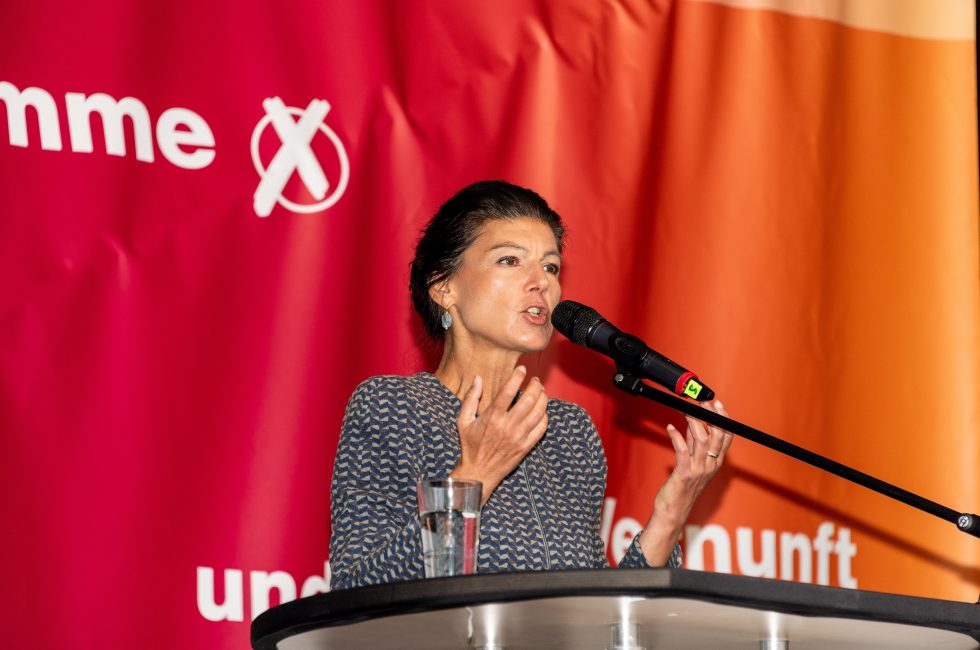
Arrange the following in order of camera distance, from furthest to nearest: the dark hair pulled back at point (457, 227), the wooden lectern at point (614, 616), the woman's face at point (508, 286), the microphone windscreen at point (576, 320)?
the dark hair pulled back at point (457, 227)
the woman's face at point (508, 286)
the microphone windscreen at point (576, 320)
the wooden lectern at point (614, 616)

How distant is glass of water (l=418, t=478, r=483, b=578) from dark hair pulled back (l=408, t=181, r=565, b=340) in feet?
3.19

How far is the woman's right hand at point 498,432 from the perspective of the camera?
1.65 meters

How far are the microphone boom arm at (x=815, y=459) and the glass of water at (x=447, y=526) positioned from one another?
18.3 inches

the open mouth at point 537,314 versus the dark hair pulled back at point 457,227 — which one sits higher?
the dark hair pulled back at point 457,227

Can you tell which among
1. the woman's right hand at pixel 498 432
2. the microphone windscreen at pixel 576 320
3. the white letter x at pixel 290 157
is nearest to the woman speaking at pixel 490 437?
the woman's right hand at pixel 498 432

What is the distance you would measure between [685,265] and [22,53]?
1.52 metres

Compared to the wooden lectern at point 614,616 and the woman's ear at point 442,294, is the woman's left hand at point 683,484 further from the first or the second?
the wooden lectern at point 614,616

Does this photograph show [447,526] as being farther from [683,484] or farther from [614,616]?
[683,484]

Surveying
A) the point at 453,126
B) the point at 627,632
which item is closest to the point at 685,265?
the point at 453,126

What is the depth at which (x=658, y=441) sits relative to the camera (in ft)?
9.47

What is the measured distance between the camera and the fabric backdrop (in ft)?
7.79

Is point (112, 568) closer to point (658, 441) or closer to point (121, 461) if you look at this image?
point (121, 461)

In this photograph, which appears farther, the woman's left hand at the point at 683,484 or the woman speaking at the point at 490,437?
the woman's left hand at the point at 683,484

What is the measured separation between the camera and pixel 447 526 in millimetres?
1442
